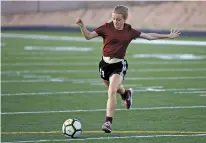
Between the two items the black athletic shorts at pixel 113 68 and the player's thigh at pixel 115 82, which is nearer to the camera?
the player's thigh at pixel 115 82

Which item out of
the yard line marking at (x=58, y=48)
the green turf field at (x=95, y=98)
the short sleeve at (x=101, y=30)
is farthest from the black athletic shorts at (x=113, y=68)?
the yard line marking at (x=58, y=48)

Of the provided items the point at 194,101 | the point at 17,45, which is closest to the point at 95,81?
the point at 194,101

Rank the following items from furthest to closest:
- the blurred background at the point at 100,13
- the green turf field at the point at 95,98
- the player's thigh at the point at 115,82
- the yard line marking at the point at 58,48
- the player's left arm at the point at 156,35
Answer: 1. the blurred background at the point at 100,13
2. the yard line marking at the point at 58,48
3. the player's left arm at the point at 156,35
4. the player's thigh at the point at 115,82
5. the green turf field at the point at 95,98

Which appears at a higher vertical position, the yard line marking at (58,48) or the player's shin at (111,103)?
the yard line marking at (58,48)

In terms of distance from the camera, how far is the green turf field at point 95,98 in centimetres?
1032

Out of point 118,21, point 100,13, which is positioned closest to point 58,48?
point 118,21

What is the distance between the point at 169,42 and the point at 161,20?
12809 millimetres

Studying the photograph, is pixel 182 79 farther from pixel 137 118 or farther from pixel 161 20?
pixel 161 20

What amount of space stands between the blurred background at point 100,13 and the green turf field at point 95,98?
1622 cm

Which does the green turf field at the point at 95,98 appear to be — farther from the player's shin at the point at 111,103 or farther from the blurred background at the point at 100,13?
the blurred background at the point at 100,13

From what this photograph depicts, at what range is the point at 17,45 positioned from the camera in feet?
104

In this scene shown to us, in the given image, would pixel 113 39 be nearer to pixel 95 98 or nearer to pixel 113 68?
pixel 113 68

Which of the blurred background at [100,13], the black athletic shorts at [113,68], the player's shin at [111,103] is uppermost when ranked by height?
the blurred background at [100,13]

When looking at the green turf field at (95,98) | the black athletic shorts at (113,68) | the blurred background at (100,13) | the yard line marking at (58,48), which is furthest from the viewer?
the blurred background at (100,13)
